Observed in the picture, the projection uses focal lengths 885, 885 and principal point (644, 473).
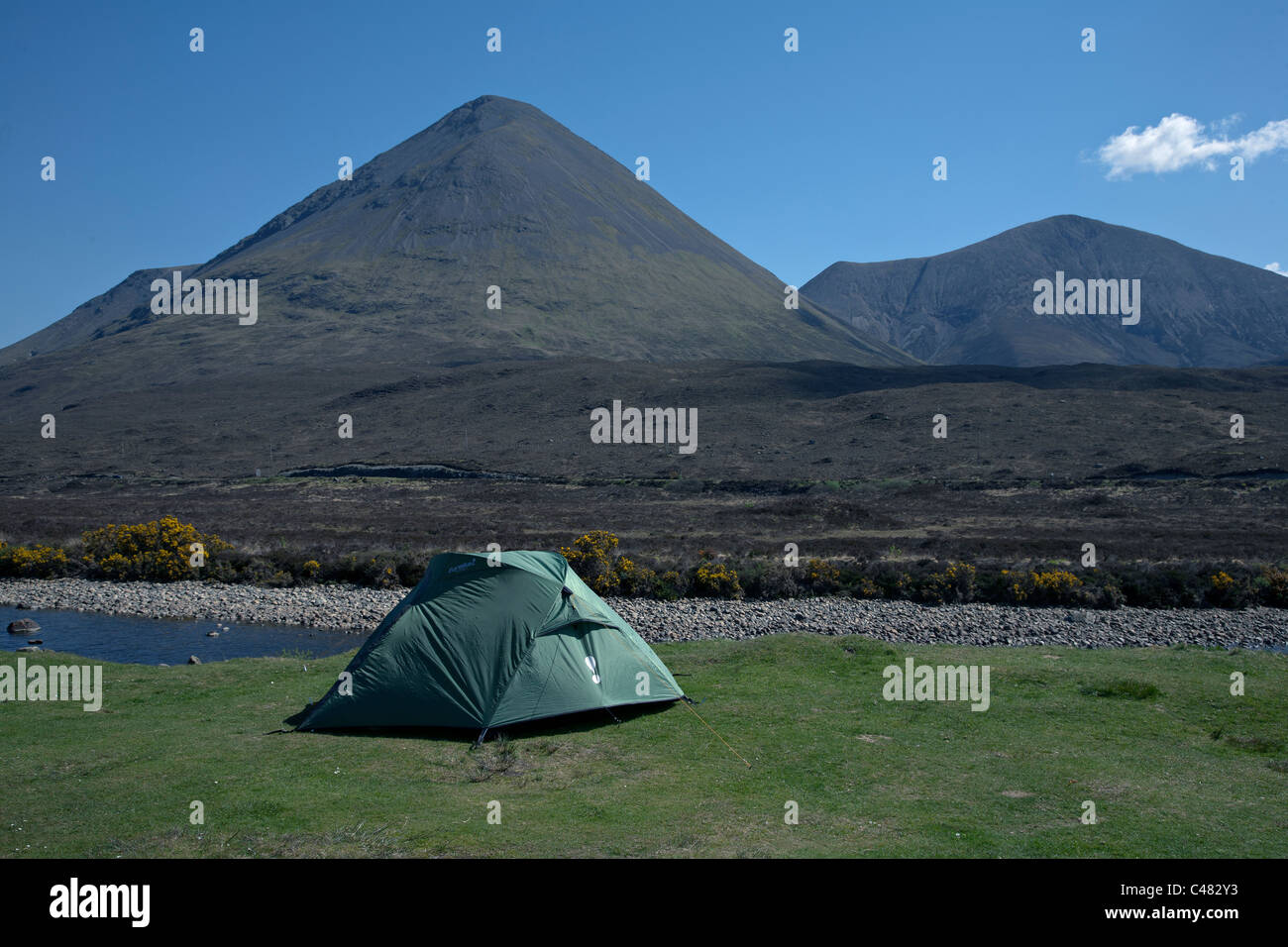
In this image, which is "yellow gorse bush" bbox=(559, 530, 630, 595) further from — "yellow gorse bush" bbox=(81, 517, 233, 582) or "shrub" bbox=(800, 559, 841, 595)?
"yellow gorse bush" bbox=(81, 517, 233, 582)

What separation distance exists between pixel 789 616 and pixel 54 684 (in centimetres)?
1773

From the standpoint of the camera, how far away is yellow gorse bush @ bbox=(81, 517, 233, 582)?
3350 cm

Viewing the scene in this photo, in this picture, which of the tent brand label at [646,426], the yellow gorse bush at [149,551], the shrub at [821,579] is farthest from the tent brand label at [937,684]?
the tent brand label at [646,426]

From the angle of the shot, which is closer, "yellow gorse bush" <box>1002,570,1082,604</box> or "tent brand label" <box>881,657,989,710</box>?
"tent brand label" <box>881,657,989,710</box>

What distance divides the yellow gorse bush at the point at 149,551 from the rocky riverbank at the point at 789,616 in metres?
2.07

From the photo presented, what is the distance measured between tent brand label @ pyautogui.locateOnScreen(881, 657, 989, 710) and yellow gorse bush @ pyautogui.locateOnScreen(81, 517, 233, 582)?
28.0m

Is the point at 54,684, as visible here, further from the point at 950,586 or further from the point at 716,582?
the point at 950,586

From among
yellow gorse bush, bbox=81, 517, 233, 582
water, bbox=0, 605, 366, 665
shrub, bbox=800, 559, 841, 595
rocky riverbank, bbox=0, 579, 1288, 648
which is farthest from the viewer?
yellow gorse bush, bbox=81, 517, 233, 582

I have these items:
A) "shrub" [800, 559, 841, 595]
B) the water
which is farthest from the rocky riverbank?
"shrub" [800, 559, 841, 595]

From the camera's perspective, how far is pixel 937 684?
1503 cm

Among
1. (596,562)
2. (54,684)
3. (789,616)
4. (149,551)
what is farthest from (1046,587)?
(149,551)

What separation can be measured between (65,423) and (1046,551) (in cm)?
12907
